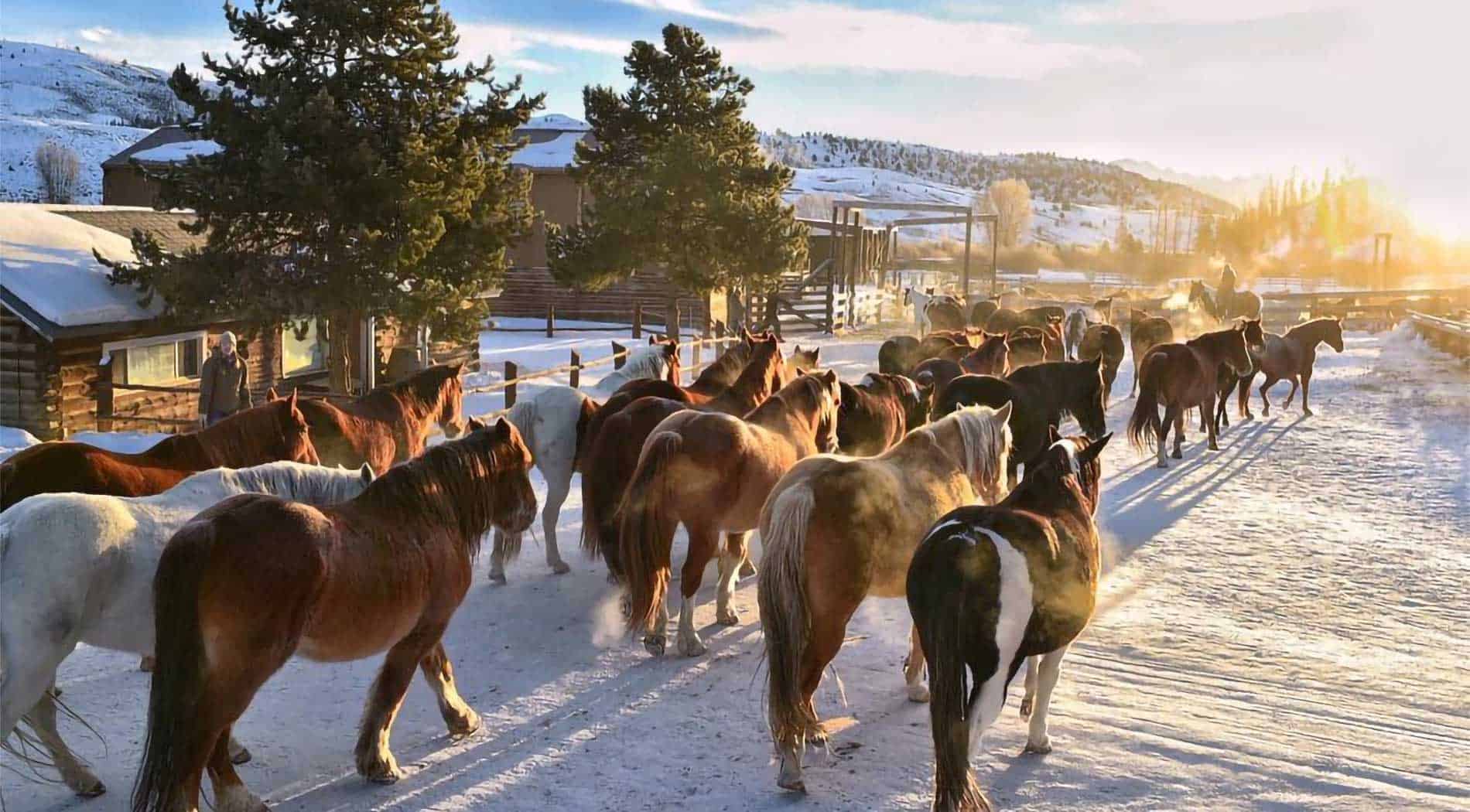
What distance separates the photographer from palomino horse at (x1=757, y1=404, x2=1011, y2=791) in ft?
16.0

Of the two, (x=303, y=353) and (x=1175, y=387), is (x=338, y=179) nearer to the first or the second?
(x=303, y=353)

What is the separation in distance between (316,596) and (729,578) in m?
3.48

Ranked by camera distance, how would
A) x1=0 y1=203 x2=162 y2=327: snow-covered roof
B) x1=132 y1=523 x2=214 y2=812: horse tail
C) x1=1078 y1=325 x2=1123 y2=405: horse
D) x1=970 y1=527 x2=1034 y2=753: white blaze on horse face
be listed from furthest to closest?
x1=1078 y1=325 x2=1123 y2=405: horse, x1=0 y1=203 x2=162 y2=327: snow-covered roof, x1=970 y1=527 x2=1034 y2=753: white blaze on horse face, x1=132 y1=523 x2=214 y2=812: horse tail

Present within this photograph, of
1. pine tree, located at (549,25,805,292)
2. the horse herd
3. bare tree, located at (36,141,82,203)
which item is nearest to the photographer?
the horse herd

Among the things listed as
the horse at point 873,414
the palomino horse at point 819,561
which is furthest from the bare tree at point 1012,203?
the palomino horse at point 819,561

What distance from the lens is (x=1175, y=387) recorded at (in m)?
13.7

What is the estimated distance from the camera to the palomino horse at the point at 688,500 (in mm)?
6445

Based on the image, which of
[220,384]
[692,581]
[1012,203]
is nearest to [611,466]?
[692,581]

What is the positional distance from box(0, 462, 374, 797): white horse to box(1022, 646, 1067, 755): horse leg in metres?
3.79

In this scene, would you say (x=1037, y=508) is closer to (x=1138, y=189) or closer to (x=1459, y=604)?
(x=1459, y=604)

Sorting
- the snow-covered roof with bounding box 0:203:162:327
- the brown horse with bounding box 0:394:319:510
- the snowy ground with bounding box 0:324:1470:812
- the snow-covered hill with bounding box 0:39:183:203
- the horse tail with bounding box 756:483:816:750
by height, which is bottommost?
the snowy ground with bounding box 0:324:1470:812

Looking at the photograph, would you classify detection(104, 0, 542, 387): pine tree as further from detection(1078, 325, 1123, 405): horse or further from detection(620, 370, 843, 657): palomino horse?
detection(1078, 325, 1123, 405): horse

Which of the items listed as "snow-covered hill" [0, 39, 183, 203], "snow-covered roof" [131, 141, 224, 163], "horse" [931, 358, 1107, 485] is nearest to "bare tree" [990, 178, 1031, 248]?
"snow-covered hill" [0, 39, 183, 203]

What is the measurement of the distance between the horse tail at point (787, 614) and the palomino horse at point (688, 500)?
59.3 inches
